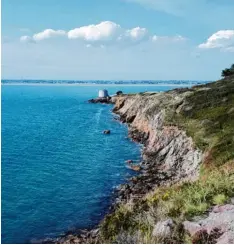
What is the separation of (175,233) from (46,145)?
5055cm

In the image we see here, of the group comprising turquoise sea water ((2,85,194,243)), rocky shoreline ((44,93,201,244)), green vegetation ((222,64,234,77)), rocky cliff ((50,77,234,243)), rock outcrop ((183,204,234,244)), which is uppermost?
green vegetation ((222,64,234,77))

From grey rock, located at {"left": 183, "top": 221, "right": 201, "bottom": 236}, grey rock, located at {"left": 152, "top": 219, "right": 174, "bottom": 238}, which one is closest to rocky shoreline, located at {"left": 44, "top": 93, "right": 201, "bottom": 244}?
grey rock, located at {"left": 152, "top": 219, "right": 174, "bottom": 238}

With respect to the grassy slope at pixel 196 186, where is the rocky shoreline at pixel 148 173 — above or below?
below

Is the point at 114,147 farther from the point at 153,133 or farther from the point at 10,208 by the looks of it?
the point at 10,208

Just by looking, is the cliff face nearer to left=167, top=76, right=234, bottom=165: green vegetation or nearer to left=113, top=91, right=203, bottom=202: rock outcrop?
left=113, top=91, right=203, bottom=202: rock outcrop

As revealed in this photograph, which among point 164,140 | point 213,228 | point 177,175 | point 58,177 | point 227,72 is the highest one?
point 227,72

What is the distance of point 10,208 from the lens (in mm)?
33156

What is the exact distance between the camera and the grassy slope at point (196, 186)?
14.1 m

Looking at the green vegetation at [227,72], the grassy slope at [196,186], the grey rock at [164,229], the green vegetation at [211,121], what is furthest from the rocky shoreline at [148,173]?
the green vegetation at [227,72]

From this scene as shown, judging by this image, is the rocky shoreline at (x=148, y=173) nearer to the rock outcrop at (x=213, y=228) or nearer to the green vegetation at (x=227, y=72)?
the rock outcrop at (x=213, y=228)

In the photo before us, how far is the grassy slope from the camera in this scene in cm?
1412

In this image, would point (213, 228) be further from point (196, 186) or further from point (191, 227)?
point (196, 186)

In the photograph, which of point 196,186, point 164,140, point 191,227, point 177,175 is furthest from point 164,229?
point 164,140

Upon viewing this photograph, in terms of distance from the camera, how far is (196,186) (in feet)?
60.5
